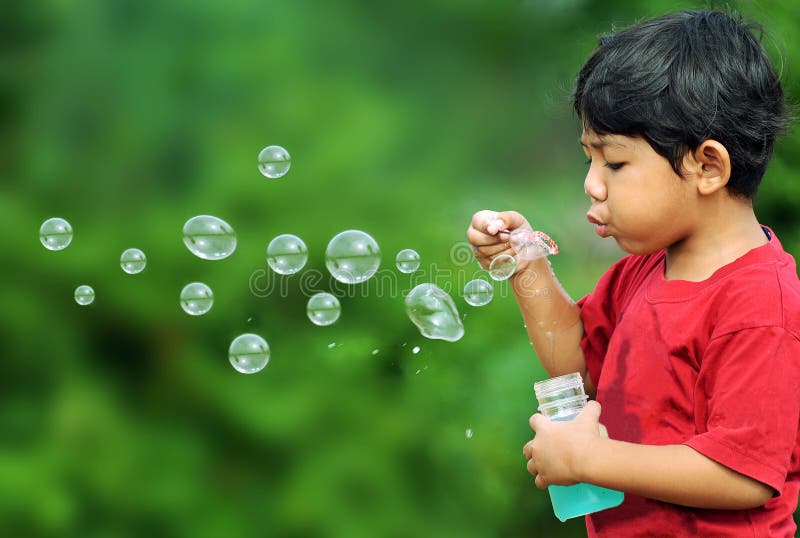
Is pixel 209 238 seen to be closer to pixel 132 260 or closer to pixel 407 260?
pixel 132 260

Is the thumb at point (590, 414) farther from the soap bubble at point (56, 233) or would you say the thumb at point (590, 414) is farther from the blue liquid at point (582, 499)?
the soap bubble at point (56, 233)

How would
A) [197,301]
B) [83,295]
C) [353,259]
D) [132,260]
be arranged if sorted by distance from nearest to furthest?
[353,259] → [197,301] → [132,260] → [83,295]

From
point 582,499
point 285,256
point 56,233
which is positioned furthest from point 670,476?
point 56,233

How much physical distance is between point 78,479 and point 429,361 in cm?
100

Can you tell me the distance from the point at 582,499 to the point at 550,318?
0.30m

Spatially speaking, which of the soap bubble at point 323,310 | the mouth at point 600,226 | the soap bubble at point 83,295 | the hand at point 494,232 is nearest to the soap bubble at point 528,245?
the hand at point 494,232

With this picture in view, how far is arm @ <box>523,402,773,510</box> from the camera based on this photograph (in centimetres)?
127

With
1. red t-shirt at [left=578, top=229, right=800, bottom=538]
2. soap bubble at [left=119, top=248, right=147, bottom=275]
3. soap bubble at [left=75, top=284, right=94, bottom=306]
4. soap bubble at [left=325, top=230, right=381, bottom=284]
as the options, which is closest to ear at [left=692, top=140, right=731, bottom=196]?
red t-shirt at [left=578, top=229, right=800, bottom=538]

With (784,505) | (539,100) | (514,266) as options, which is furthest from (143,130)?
(784,505)

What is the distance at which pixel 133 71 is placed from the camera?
3.14 meters

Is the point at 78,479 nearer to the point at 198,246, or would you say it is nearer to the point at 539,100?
the point at 198,246

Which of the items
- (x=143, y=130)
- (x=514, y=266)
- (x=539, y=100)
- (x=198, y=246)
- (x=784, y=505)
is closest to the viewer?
(x=784, y=505)

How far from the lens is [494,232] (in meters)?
1.57

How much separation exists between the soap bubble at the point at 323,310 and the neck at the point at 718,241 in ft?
2.42
